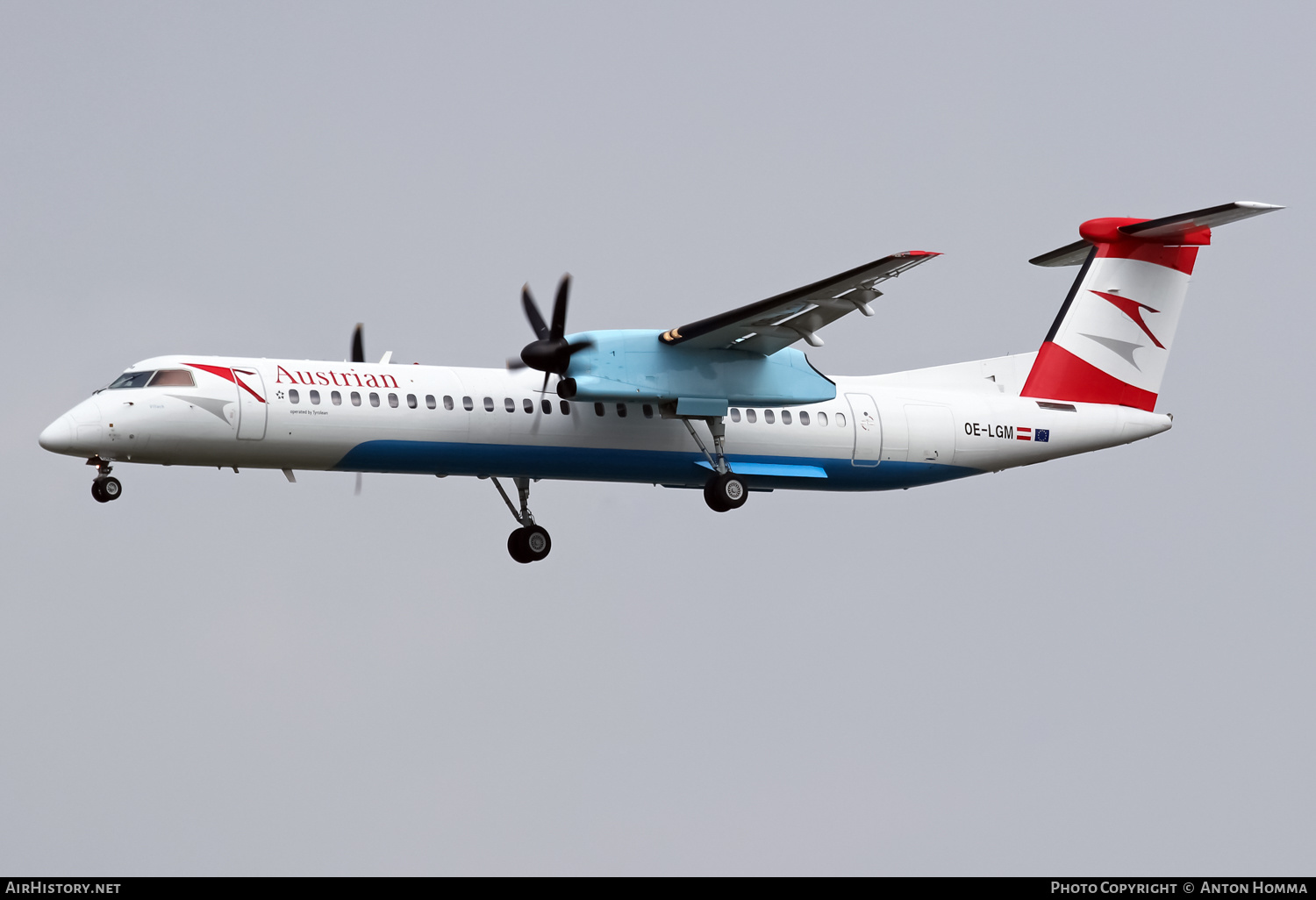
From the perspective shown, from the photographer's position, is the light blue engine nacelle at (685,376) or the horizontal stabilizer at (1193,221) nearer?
the light blue engine nacelle at (685,376)

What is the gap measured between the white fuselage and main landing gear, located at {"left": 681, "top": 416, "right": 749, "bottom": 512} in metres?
0.29

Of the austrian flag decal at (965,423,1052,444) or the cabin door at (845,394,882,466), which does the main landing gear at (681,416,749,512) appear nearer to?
the cabin door at (845,394,882,466)

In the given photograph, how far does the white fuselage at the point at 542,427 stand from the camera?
20.6m

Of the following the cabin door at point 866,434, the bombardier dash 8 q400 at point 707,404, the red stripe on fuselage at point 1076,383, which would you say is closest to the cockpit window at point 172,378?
the bombardier dash 8 q400 at point 707,404

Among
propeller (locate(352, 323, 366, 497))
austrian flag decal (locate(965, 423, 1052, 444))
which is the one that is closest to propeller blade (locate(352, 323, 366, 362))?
propeller (locate(352, 323, 366, 497))

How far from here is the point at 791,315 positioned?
21.8 metres

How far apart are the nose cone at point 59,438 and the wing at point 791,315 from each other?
7.82 m

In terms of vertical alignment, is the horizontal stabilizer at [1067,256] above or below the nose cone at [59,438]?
above

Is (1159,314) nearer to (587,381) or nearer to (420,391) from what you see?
(587,381)

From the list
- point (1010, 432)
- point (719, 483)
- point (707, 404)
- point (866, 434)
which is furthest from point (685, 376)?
point (1010, 432)

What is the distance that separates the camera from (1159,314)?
2594cm

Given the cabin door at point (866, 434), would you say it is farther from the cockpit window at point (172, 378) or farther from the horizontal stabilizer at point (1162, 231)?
the cockpit window at point (172, 378)

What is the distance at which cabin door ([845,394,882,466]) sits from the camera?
2405 centimetres

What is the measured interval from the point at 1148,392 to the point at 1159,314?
4.35 feet
